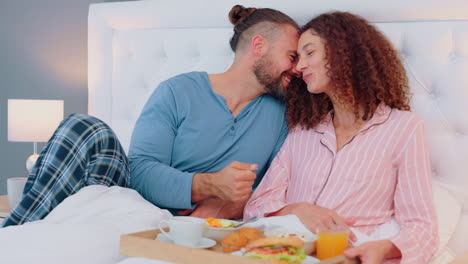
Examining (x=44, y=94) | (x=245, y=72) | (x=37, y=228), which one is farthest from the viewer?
(x=44, y=94)

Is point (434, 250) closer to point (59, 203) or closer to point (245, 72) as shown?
point (245, 72)

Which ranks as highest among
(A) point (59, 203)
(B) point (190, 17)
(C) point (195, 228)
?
(B) point (190, 17)

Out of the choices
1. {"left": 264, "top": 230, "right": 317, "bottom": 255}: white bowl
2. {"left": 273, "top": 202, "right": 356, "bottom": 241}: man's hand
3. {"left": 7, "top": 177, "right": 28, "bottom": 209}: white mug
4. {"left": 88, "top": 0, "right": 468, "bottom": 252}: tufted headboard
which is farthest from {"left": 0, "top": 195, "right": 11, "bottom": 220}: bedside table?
{"left": 264, "top": 230, "right": 317, "bottom": 255}: white bowl

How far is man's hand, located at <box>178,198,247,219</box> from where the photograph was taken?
204 centimetres

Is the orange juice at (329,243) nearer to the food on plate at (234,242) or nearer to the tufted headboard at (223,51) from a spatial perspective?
the food on plate at (234,242)

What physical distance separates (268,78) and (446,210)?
2.59 feet

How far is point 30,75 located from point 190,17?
53.8 inches

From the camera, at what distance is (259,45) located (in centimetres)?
224

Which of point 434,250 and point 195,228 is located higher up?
point 195,228

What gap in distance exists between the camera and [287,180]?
197cm

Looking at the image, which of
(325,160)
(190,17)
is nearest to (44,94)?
(190,17)

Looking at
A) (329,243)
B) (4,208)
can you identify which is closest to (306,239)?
(329,243)

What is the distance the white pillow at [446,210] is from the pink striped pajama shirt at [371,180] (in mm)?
168

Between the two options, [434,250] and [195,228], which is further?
[434,250]
